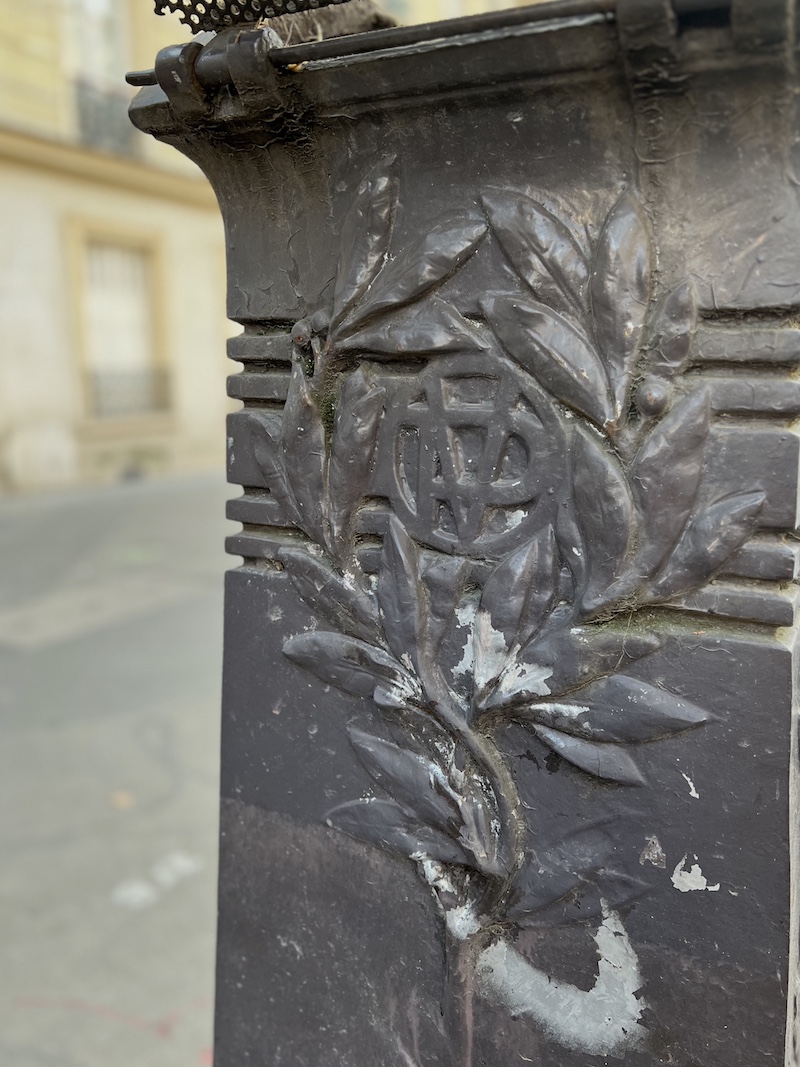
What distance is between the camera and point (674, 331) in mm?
656

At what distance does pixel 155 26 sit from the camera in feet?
23.9

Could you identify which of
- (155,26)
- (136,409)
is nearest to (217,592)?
(136,409)

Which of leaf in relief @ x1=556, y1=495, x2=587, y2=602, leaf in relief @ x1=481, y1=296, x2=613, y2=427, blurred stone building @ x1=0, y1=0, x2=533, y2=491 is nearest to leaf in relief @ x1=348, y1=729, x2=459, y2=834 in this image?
leaf in relief @ x1=556, y1=495, x2=587, y2=602

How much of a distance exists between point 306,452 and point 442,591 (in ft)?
0.60

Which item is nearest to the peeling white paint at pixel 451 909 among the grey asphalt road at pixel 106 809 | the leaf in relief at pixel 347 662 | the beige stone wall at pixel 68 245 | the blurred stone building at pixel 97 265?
the leaf in relief at pixel 347 662

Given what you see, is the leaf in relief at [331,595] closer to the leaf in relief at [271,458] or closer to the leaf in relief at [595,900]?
the leaf in relief at [271,458]

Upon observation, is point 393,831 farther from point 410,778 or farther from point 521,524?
point 521,524

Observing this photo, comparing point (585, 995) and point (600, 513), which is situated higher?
point (600, 513)

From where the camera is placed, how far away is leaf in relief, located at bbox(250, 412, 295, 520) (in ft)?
2.77

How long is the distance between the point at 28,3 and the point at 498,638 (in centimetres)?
743

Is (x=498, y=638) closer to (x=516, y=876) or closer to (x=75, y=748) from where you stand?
(x=516, y=876)

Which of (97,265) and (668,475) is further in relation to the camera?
(97,265)

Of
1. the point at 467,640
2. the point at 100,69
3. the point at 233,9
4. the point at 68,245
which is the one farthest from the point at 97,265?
the point at 467,640

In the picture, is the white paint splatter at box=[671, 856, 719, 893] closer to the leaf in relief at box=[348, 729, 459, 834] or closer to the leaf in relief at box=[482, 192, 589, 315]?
the leaf in relief at box=[348, 729, 459, 834]
